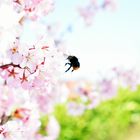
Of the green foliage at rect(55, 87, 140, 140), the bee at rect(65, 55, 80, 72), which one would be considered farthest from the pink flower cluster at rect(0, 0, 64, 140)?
the green foliage at rect(55, 87, 140, 140)

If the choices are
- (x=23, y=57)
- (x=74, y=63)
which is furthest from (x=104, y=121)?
(x=23, y=57)

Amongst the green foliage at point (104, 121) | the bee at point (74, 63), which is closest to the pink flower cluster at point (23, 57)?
the bee at point (74, 63)

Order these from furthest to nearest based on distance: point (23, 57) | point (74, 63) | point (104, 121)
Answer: point (104, 121)
point (74, 63)
point (23, 57)

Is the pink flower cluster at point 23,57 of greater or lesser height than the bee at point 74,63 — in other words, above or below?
below

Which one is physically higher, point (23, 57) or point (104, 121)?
point (104, 121)

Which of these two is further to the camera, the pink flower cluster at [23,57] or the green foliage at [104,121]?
the green foliage at [104,121]

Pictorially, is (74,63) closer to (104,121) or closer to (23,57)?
(23,57)

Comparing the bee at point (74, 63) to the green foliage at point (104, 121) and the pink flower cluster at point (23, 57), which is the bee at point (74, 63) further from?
the green foliage at point (104, 121)

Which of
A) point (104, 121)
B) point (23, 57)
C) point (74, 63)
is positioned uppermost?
point (104, 121)

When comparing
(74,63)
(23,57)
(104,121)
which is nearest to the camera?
(23,57)
